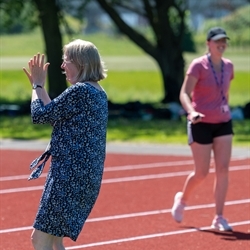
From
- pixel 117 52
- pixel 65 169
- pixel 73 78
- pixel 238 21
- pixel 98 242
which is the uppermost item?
pixel 73 78

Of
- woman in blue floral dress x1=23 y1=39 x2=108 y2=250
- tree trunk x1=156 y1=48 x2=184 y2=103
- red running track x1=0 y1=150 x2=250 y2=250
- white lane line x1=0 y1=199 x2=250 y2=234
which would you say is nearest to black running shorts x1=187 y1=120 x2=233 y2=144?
red running track x1=0 y1=150 x2=250 y2=250

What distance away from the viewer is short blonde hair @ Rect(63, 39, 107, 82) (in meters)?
6.19

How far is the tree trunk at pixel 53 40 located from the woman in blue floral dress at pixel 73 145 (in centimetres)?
2025

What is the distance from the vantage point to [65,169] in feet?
20.4

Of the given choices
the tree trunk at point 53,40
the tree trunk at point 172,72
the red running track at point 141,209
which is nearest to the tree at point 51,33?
the tree trunk at point 53,40

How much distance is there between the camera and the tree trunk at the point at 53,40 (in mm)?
26578

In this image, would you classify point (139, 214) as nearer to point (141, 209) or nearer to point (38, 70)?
point (141, 209)

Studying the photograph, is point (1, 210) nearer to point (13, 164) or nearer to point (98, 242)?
point (98, 242)

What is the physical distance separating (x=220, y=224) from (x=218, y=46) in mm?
1736

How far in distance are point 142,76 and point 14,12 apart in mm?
22878

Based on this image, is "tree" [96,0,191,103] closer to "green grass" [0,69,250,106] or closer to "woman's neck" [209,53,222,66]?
"green grass" [0,69,250,106]

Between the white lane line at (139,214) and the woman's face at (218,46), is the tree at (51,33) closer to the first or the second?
the white lane line at (139,214)

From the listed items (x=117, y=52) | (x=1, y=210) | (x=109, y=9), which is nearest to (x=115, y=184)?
(x=1, y=210)

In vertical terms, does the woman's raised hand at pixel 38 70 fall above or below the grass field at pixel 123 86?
above
